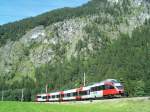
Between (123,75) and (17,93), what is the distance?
2790 inches

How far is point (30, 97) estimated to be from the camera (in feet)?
597

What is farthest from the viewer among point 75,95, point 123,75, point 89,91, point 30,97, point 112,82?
point 30,97

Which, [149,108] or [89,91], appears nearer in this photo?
[149,108]

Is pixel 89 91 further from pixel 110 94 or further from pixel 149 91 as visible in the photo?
pixel 149 91

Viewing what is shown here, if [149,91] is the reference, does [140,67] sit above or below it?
above

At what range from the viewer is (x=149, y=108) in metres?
37.7

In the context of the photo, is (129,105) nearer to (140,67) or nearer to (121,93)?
(121,93)

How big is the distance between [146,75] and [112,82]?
215 feet

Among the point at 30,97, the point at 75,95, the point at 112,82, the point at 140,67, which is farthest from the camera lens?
the point at 30,97

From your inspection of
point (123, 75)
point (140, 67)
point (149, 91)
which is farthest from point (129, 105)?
point (140, 67)

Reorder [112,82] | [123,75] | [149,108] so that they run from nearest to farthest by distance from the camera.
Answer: [149,108] → [112,82] → [123,75]

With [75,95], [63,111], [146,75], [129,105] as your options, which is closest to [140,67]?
[146,75]

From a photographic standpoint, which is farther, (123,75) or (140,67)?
(140,67)

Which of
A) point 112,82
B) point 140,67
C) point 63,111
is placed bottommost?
point 63,111
